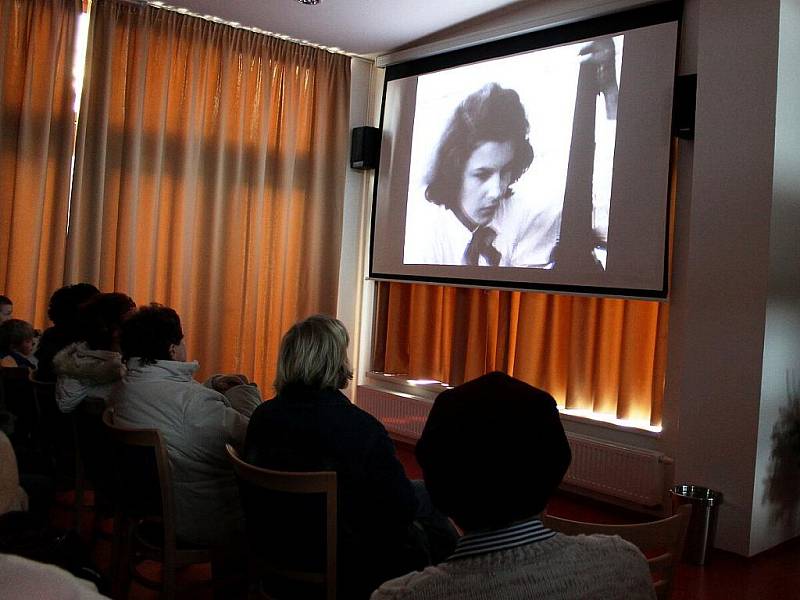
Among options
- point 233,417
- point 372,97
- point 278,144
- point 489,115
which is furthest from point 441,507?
point 372,97

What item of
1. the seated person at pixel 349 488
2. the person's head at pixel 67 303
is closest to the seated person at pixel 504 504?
the seated person at pixel 349 488

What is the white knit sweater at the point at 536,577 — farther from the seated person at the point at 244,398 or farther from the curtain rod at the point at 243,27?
the curtain rod at the point at 243,27

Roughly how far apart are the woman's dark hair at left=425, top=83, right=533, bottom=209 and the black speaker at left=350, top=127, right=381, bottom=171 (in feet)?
2.18

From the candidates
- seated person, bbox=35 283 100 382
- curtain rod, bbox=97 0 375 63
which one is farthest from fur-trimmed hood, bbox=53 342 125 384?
curtain rod, bbox=97 0 375 63

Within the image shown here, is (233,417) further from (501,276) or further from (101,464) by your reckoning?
(501,276)

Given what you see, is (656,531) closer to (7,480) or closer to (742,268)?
(7,480)

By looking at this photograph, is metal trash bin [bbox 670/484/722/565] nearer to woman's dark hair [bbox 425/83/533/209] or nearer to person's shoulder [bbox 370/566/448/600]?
woman's dark hair [bbox 425/83/533/209]

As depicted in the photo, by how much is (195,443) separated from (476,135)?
3.49 metres

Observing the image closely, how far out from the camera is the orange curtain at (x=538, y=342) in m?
4.46

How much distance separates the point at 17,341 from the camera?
12.8 ft

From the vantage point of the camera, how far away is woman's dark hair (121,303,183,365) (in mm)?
2525

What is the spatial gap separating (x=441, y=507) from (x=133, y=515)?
164 cm

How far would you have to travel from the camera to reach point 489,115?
5.19 metres

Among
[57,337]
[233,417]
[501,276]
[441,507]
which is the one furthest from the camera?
[501,276]
